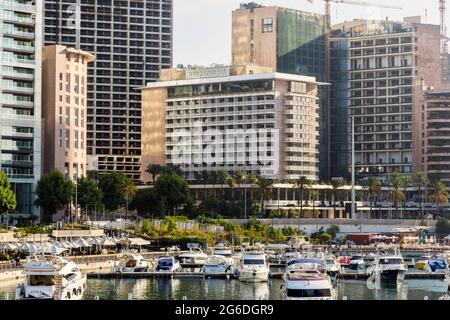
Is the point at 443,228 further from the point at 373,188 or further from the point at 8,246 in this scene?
the point at 8,246

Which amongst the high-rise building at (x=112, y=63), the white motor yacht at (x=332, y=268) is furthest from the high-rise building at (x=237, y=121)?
the white motor yacht at (x=332, y=268)

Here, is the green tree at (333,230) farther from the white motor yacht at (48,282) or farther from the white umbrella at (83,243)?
the white motor yacht at (48,282)

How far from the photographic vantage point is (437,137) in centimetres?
8000

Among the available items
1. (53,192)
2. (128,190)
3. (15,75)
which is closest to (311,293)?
(53,192)

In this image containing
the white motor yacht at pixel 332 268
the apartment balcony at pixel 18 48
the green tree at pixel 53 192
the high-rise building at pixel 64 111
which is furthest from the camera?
the high-rise building at pixel 64 111

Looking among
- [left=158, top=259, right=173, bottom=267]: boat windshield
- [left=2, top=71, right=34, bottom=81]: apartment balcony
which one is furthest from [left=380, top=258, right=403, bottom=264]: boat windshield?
[left=2, top=71, right=34, bottom=81]: apartment balcony

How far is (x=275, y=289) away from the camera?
90.9 ft

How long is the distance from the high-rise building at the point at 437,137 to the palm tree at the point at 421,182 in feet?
8.08

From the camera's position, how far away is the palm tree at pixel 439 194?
72.5m

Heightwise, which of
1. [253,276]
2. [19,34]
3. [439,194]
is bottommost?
[253,276]

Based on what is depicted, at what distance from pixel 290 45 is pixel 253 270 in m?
52.7
